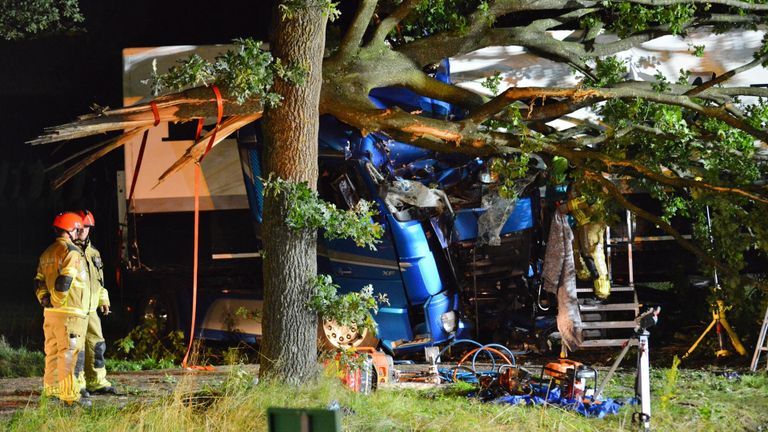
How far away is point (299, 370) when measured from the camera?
9.66 meters

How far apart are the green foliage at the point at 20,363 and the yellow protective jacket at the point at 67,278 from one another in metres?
2.94

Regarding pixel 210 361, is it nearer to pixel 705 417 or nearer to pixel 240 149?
pixel 240 149

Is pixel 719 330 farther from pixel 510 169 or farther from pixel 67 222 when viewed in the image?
pixel 67 222

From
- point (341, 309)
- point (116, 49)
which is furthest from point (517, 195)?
point (116, 49)

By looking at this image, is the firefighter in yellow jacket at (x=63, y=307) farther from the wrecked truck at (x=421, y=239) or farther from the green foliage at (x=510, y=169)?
the green foliage at (x=510, y=169)

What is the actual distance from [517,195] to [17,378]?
640 cm

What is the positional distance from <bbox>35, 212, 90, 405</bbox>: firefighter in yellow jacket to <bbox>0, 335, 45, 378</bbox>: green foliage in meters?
2.86

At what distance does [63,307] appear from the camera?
10328mm

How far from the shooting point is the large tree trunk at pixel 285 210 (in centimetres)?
972

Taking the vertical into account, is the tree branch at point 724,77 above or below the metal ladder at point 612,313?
above

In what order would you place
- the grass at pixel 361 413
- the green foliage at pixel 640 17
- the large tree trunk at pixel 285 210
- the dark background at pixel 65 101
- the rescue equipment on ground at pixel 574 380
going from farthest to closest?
the dark background at pixel 65 101 < the green foliage at pixel 640 17 < the rescue equipment on ground at pixel 574 380 < the large tree trunk at pixel 285 210 < the grass at pixel 361 413

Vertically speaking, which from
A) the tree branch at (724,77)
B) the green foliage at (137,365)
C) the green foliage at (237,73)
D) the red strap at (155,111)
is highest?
the tree branch at (724,77)

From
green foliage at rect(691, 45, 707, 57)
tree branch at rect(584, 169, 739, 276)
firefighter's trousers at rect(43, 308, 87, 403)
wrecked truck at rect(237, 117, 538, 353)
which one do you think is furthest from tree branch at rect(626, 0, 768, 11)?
firefighter's trousers at rect(43, 308, 87, 403)

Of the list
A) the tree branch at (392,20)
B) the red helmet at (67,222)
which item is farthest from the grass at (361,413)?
the tree branch at (392,20)
